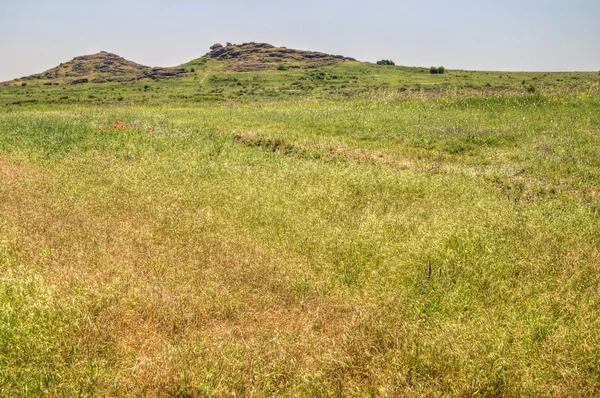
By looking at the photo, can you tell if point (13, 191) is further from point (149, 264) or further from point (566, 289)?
point (566, 289)

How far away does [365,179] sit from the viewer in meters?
10.5

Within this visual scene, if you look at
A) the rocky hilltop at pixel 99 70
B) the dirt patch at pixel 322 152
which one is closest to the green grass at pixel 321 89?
the rocky hilltop at pixel 99 70

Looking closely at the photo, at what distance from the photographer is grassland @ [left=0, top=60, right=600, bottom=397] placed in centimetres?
353

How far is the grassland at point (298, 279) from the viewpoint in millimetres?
3529

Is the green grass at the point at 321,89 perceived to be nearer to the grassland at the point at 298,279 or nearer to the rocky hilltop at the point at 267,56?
the grassland at the point at 298,279

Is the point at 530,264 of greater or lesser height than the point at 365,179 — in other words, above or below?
below

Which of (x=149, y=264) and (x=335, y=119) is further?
(x=335, y=119)

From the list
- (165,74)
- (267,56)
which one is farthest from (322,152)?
(267,56)

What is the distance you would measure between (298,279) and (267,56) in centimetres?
16164

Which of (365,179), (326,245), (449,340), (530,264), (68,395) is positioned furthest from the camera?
(365,179)

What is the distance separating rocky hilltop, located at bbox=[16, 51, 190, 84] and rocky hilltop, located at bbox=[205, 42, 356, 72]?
→ 2894 cm

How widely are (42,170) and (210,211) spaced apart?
24.0 ft

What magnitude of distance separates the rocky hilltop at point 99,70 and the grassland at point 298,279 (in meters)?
107

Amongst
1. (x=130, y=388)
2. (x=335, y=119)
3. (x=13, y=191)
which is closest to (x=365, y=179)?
(x=130, y=388)
